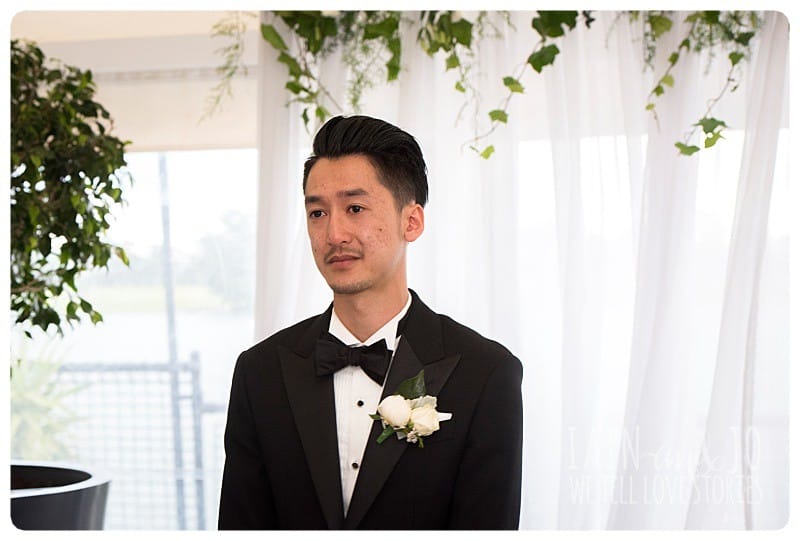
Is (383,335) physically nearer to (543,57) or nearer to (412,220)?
(412,220)

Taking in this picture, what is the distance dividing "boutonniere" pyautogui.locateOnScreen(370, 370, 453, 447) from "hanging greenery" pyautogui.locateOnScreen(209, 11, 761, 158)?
1.05 m

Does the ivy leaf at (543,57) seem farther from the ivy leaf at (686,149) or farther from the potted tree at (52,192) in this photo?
the potted tree at (52,192)

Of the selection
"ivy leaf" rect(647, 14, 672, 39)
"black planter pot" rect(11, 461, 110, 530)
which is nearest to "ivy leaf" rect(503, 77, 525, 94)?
"ivy leaf" rect(647, 14, 672, 39)

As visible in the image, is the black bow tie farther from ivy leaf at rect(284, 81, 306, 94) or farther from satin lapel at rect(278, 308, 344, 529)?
ivy leaf at rect(284, 81, 306, 94)

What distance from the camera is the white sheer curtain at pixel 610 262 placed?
2.36 metres

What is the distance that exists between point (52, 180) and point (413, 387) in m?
1.43

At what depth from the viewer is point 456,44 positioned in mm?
2441

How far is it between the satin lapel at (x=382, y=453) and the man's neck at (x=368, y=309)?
10 cm

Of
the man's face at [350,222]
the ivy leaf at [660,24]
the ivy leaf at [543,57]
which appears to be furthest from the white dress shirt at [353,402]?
the ivy leaf at [660,24]

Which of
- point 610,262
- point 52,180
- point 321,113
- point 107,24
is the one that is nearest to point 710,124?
point 610,262

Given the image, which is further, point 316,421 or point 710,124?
point 710,124

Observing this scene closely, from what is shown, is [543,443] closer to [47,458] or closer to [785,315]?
[785,315]
